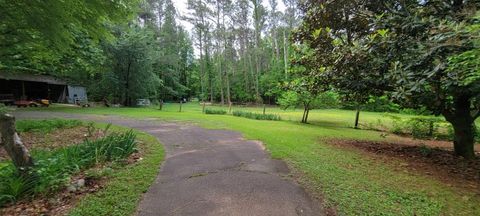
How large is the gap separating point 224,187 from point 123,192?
1437mm

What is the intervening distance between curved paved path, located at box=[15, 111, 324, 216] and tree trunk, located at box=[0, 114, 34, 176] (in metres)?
1.74

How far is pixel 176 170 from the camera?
480cm

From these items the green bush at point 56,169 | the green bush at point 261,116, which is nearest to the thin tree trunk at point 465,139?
the green bush at point 56,169

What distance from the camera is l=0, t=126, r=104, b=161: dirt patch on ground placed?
678cm

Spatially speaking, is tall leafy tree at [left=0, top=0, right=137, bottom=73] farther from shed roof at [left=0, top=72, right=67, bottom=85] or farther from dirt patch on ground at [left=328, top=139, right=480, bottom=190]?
shed roof at [left=0, top=72, right=67, bottom=85]

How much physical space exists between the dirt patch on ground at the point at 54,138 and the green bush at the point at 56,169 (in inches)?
66.8

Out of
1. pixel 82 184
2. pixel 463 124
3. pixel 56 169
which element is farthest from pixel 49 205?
pixel 463 124

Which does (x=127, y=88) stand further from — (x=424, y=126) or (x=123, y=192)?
(x=424, y=126)

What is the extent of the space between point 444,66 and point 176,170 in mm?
4704

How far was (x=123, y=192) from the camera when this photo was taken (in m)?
3.70

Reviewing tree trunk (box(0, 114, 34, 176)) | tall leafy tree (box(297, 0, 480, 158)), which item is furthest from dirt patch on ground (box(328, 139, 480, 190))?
tree trunk (box(0, 114, 34, 176))

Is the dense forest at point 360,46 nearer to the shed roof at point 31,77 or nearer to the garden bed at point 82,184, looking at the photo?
the garden bed at point 82,184

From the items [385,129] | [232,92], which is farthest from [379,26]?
[232,92]

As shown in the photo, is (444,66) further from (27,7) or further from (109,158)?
(27,7)
